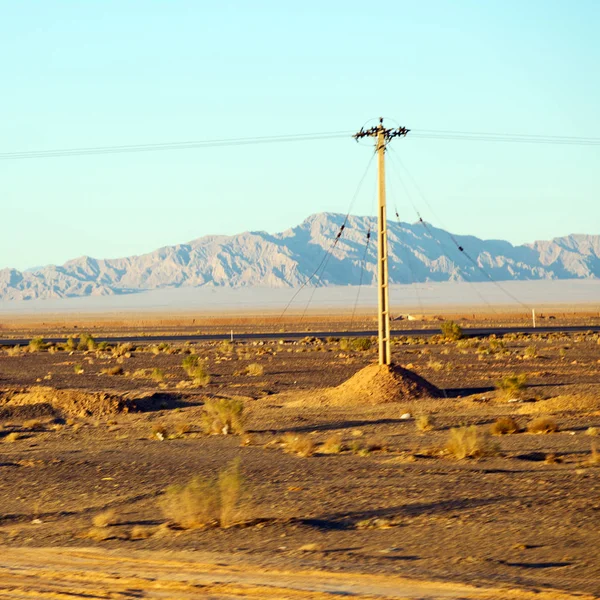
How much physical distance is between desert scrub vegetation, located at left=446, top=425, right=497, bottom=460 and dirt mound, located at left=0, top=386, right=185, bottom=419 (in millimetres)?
14423

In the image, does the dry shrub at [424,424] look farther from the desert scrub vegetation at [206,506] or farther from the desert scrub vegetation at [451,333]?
the desert scrub vegetation at [451,333]

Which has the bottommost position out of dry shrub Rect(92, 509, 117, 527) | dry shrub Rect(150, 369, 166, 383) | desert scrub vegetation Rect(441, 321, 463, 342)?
dry shrub Rect(150, 369, 166, 383)

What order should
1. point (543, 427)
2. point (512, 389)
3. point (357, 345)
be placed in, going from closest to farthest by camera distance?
point (543, 427), point (512, 389), point (357, 345)

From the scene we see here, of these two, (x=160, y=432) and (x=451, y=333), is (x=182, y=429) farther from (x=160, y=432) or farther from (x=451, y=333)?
(x=451, y=333)

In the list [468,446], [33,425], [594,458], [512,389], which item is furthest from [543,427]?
[33,425]

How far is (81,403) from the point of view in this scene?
31.0 metres

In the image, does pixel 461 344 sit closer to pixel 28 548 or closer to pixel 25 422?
Result: pixel 25 422

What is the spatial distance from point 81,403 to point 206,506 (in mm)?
19334

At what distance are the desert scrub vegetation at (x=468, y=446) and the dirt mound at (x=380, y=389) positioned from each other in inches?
411

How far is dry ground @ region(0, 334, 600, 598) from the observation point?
10.5 meters

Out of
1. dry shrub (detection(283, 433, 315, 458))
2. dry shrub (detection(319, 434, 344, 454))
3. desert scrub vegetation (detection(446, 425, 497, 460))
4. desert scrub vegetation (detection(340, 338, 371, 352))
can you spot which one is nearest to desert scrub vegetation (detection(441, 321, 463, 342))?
desert scrub vegetation (detection(340, 338, 371, 352))

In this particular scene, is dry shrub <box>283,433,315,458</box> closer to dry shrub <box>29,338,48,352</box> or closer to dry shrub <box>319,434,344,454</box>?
dry shrub <box>319,434,344,454</box>

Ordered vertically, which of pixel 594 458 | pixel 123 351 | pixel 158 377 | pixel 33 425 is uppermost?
pixel 594 458

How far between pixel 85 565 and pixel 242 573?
1.79 m
